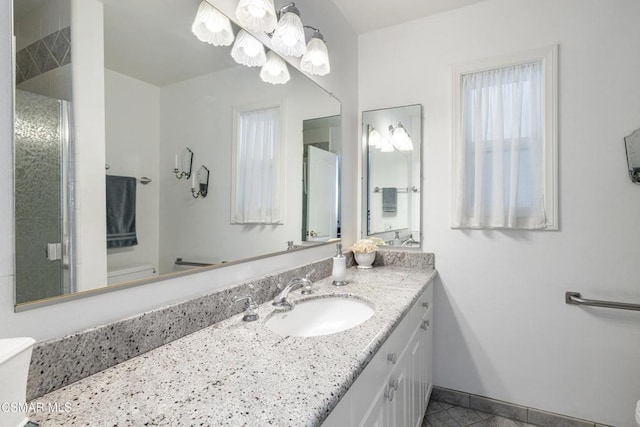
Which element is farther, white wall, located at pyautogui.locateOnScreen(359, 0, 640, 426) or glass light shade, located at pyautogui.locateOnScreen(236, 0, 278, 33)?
white wall, located at pyautogui.locateOnScreen(359, 0, 640, 426)

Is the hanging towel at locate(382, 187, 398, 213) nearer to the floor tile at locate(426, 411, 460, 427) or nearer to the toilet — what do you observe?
the floor tile at locate(426, 411, 460, 427)

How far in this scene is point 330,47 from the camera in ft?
6.46

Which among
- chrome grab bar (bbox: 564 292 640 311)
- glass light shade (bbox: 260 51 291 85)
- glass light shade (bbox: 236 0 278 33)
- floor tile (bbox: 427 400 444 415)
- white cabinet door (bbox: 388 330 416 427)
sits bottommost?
floor tile (bbox: 427 400 444 415)

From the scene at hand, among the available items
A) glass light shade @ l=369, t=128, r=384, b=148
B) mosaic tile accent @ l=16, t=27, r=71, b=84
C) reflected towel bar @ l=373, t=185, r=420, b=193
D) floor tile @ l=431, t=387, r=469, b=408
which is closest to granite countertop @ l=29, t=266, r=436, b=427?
mosaic tile accent @ l=16, t=27, r=71, b=84

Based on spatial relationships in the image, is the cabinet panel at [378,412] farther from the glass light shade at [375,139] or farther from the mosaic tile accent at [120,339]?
the glass light shade at [375,139]

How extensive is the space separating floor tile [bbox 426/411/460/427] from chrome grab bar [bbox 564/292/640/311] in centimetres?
97

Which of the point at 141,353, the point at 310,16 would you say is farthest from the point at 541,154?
the point at 141,353

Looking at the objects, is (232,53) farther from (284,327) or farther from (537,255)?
(537,255)

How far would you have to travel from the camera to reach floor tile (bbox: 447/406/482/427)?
1878 mm

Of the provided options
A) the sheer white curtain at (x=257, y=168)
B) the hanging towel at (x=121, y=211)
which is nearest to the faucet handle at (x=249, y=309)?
the sheer white curtain at (x=257, y=168)

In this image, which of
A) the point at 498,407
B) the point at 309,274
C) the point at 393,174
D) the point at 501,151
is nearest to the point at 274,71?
the point at 309,274

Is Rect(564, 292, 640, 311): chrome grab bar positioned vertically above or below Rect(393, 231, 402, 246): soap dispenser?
below

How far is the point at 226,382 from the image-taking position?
726 mm

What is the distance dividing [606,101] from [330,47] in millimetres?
1572
